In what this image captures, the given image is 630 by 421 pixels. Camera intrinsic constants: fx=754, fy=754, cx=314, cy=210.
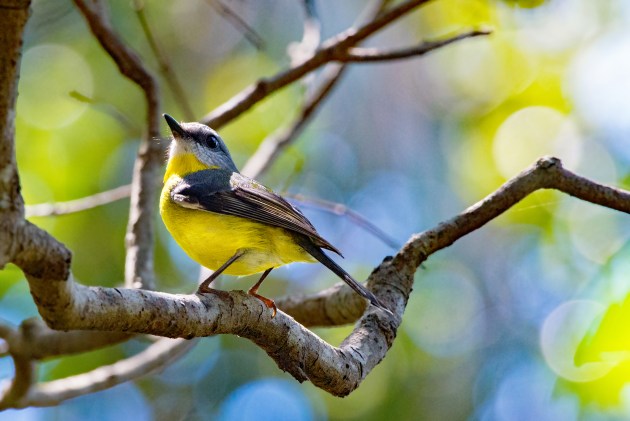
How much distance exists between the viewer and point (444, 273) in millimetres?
8961

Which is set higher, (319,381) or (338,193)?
(338,193)

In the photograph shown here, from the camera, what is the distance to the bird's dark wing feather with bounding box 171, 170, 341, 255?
379 cm

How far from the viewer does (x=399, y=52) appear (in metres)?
4.41

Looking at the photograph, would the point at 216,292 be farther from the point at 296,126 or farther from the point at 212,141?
the point at 296,126

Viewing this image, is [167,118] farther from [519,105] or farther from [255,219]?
[519,105]

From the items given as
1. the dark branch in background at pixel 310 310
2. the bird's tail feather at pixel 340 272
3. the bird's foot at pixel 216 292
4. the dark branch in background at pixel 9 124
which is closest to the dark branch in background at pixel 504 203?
the dark branch in background at pixel 310 310

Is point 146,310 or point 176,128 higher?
point 176,128

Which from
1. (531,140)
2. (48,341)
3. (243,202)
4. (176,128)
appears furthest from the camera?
(531,140)

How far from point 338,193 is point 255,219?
19.2 ft

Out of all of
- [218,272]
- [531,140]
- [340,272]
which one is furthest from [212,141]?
[531,140]

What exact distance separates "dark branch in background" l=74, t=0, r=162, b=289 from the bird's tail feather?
101cm

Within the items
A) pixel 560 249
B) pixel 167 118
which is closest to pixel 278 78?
pixel 167 118

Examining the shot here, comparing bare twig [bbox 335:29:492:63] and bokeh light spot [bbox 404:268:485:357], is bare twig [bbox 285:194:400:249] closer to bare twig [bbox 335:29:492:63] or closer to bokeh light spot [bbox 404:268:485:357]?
bare twig [bbox 335:29:492:63]

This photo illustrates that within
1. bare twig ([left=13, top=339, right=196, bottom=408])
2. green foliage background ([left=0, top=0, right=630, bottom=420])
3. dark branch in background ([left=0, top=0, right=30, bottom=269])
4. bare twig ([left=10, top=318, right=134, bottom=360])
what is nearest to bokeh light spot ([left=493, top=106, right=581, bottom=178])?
green foliage background ([left=0, top=0, right=630, bottom=420])
